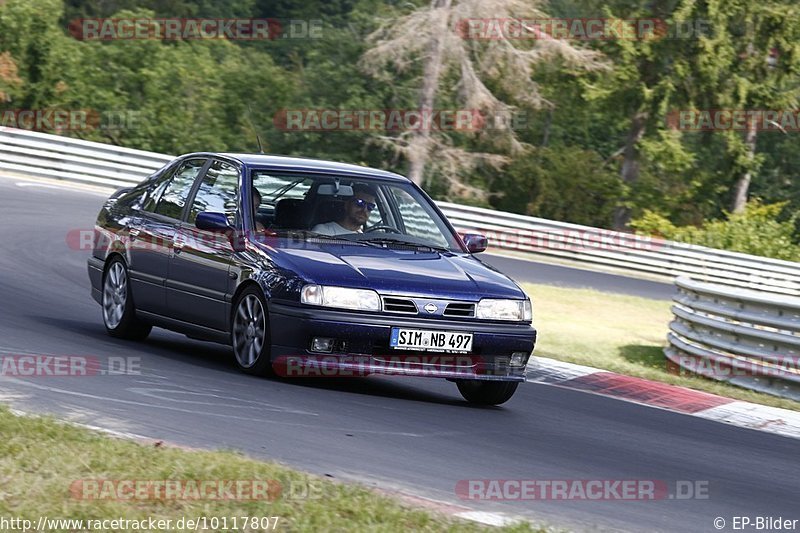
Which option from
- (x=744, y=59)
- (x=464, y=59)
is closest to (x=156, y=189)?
(x=464, y=59)

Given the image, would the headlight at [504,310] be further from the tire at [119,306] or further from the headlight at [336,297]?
the tire at [119,306]

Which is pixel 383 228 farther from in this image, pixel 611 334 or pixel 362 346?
pixel 611 334

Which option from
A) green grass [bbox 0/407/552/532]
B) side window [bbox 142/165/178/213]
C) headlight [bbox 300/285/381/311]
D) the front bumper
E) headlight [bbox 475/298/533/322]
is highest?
side window [bbox 142/165/178/213]

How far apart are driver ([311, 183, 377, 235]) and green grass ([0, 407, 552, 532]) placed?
327cm

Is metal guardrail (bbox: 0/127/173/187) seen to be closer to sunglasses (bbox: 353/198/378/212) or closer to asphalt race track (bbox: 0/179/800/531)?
asphalt race track (bbox: 0/179/800/531)

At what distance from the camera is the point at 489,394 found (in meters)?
9.04

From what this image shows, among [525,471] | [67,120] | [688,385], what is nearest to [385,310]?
[525,471]

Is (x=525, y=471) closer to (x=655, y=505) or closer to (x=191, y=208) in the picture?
(x=655, y=505)

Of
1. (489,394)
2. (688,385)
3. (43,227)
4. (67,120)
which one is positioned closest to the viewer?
(489,394)

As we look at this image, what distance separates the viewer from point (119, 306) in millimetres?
10359

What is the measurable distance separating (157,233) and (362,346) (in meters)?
2.45

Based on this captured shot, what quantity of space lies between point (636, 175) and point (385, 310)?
36.3 meters

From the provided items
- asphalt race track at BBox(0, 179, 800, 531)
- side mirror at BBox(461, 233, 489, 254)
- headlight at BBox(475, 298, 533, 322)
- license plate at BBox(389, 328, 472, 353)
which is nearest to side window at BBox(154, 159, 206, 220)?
asphalt race track at BBox(0, 179, 800, 531)

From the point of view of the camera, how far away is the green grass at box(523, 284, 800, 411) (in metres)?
12.0
